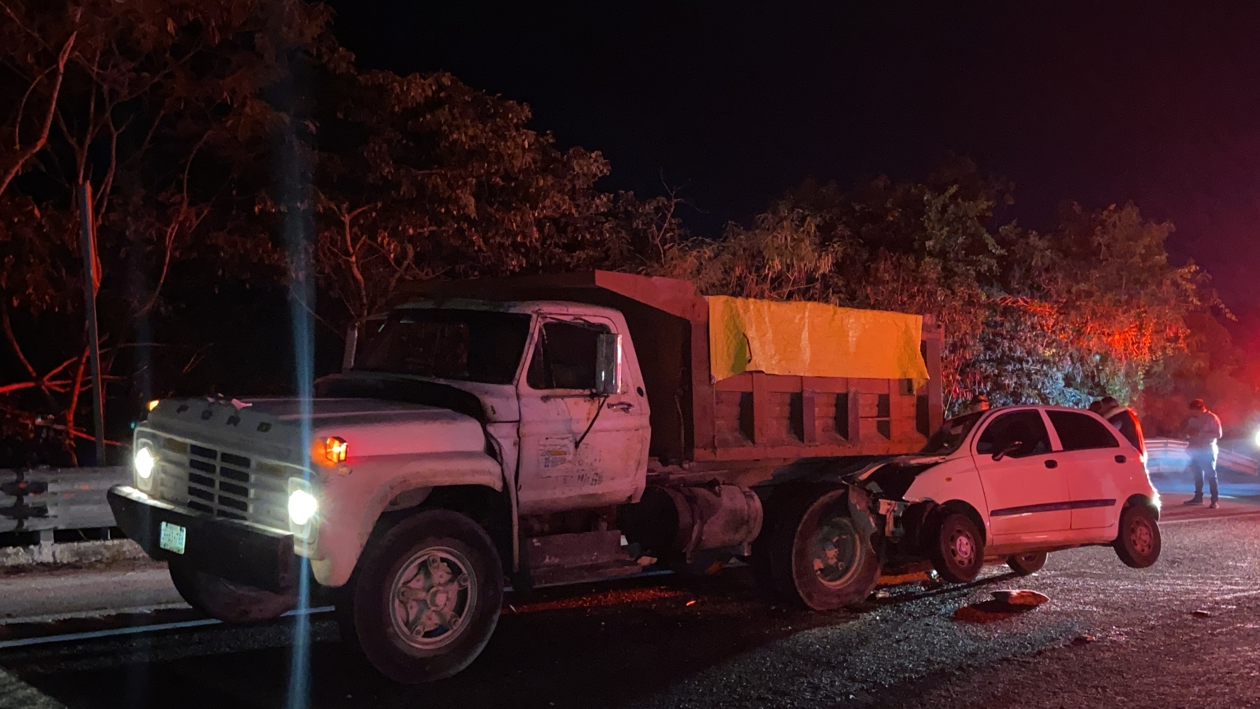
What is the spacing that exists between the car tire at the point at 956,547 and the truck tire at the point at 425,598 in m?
3.84

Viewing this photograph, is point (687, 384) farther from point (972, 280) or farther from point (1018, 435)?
point (972, 280)

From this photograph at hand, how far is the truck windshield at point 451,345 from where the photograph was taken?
7.00m

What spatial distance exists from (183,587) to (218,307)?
10.3 metres

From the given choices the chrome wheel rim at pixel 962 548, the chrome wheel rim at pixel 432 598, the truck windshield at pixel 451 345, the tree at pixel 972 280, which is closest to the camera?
the chrome wheel rim at pixel 432 598

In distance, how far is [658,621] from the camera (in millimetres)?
7785

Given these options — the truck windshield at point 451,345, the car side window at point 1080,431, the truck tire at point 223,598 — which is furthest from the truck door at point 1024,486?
the truck tire at point 223,598

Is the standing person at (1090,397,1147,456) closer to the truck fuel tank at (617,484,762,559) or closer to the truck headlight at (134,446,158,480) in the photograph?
the truck fuel tank at (617,484,762,559)

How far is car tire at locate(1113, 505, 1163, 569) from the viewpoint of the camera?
980cm

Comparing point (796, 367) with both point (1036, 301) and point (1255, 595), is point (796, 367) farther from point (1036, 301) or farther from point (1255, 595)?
point (1036, 301)

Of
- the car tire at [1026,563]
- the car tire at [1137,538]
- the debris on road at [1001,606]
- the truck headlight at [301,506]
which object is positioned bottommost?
the debris on road at [1001,606]

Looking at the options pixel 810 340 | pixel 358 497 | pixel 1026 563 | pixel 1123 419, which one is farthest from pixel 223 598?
pixel 1123 419

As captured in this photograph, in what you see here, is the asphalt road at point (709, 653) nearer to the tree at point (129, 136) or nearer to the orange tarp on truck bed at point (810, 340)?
the orange tarp on truck bed at point (810, 340)

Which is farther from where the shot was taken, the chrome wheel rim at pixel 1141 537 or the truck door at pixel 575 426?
the chrome wheel rim at pixel 1141 537

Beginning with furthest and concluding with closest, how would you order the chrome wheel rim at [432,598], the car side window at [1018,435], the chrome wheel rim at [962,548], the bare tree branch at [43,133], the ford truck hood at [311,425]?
1. the bare tree branch at [43,133]
2. the car side window at [1018,435]
3. the chrome wheel rim at [962,548]
4. the chrome wheel rim at [432,598]
5. the ford truck hood at [311,425]
